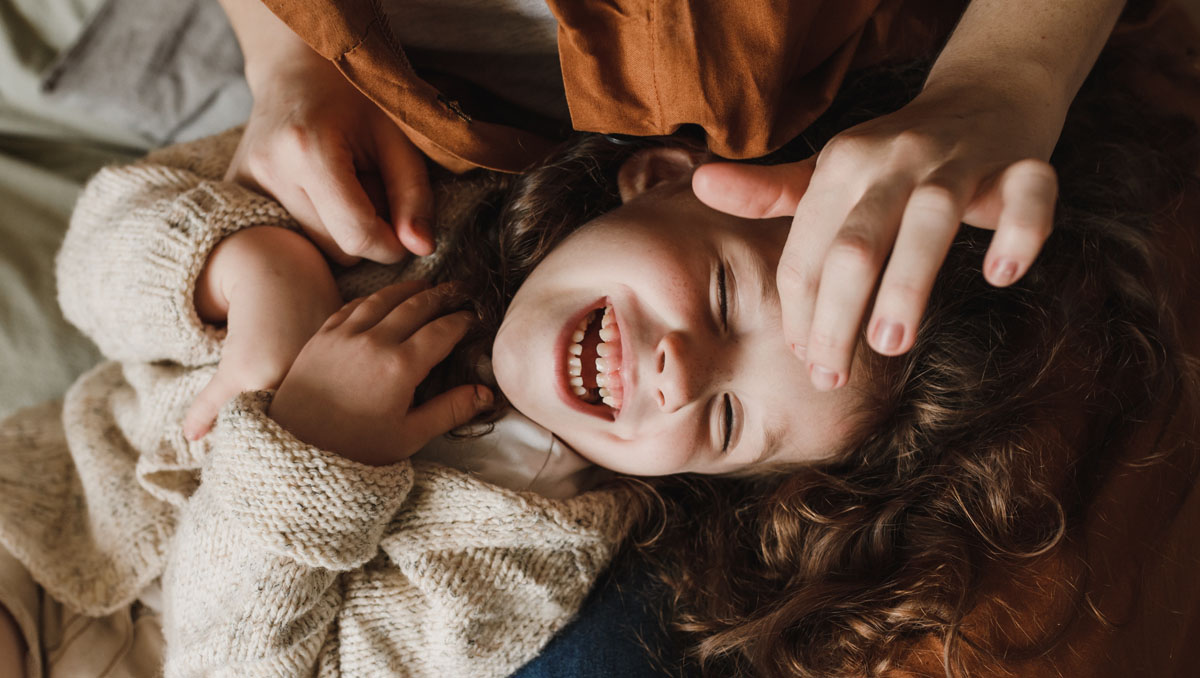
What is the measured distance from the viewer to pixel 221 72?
1299 millimetres

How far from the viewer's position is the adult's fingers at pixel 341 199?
2.87ft

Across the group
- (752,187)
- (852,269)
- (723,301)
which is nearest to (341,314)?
(723,301)

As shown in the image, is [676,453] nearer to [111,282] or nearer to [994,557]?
[994,557]

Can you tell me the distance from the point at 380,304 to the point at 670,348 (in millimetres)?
394

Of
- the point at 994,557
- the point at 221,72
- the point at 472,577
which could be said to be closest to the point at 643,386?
the point at 472,577

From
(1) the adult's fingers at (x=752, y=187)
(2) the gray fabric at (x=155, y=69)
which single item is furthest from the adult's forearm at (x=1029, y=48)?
(2) the gray fabric at (x=155, y=69)

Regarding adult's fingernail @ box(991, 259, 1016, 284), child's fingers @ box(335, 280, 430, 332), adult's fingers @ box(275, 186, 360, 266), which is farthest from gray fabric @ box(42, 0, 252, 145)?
adult's fingernail @ box(991, 259, 1016, 284)

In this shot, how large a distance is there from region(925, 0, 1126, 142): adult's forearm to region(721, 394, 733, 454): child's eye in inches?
15.9

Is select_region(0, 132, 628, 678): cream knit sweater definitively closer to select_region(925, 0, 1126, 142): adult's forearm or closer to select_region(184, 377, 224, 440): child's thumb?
select_region(184, 377, 224, 440): child's thumb

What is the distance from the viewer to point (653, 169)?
101cm

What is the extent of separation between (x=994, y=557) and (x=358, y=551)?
2.32ft

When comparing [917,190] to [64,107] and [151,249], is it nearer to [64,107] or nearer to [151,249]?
[151,249]

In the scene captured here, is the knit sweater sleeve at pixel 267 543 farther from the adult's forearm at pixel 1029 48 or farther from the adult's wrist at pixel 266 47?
the adult's forearm at pixel 1029 48

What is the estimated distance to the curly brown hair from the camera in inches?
34.5
